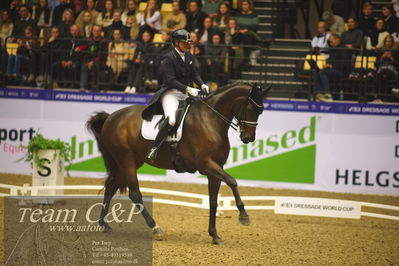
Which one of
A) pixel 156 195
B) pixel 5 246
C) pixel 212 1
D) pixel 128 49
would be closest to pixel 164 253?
pixel 5 246

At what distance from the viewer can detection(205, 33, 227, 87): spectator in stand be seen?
634 inches

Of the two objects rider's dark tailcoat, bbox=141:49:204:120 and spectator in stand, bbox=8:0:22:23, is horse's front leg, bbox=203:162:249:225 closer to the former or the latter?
rider's dark tailcoat, bbox=141:49:204:120

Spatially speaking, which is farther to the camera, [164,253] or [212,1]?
[212,1]

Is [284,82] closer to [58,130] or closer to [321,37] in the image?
[321,37]

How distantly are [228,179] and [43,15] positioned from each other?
11.0 metres

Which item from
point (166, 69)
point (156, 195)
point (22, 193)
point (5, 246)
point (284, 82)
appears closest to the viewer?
point (5, 246)

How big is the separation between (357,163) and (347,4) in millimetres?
4782

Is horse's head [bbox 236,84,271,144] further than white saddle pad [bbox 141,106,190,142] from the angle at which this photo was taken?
No

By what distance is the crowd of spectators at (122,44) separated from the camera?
16297 millimetres

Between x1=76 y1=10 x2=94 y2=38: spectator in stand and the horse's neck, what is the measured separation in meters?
8.47

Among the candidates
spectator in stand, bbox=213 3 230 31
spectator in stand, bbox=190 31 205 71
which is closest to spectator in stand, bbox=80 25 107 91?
spectator in stand, bbox=190 31 205 71

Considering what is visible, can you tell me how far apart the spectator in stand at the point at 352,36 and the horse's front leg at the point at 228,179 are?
23.7 ft

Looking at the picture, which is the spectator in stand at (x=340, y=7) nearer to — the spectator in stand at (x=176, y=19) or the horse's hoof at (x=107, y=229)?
the spectator in stand at (x=176, y=19)

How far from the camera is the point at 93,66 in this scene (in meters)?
16.7
